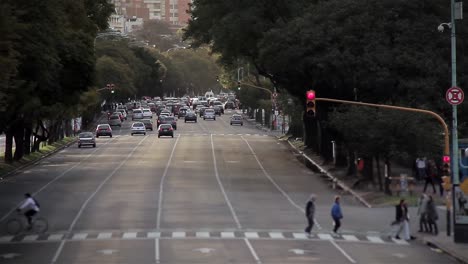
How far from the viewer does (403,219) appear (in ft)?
124

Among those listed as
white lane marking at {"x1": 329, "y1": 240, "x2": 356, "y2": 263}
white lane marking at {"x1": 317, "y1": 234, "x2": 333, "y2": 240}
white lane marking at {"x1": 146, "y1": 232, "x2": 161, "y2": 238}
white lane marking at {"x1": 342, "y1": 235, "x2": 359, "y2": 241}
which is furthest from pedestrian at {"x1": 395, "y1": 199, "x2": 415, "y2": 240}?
white lane marking at {"x1": 146, "y1": 232, "x2": 161, "y2": 238}

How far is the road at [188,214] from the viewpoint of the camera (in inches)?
1324

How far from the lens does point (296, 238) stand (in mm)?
37375

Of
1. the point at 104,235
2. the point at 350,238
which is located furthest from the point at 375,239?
the point at 104,235

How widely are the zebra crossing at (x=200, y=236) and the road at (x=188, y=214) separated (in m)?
0.03

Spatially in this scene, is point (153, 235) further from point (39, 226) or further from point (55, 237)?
point (39, 226)

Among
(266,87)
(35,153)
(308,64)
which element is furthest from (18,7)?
(266,87)

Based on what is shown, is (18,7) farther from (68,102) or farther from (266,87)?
(266,87)

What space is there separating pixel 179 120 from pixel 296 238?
11271cm

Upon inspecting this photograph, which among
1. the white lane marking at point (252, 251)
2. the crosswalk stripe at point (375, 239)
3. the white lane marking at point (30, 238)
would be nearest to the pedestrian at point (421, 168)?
the crosswalk stripe at point (375, 239)

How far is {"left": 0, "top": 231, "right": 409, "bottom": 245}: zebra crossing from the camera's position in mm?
37438

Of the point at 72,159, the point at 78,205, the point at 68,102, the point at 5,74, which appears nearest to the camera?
the point at 5,74

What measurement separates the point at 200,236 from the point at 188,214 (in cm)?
741

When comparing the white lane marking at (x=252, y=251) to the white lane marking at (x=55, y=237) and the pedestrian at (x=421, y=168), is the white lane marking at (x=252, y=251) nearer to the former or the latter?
the white lane marking at (x=55, y=237)
